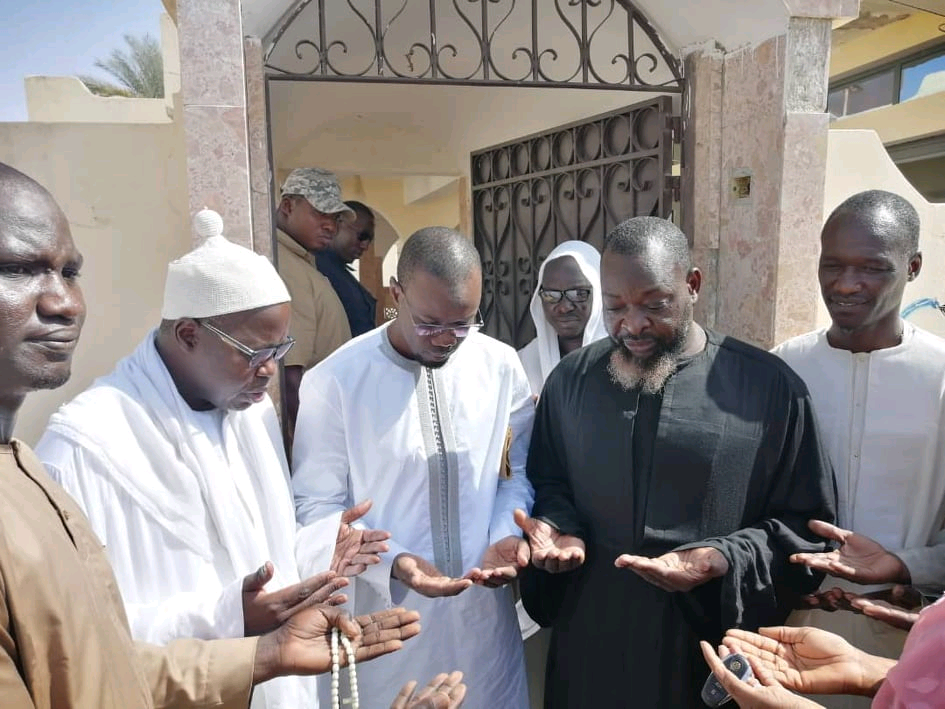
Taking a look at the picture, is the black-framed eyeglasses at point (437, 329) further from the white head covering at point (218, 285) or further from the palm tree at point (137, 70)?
the palm tree at point (137, 70)

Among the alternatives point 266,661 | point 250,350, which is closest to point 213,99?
point 250,350

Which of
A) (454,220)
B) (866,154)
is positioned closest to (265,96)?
(866,154)

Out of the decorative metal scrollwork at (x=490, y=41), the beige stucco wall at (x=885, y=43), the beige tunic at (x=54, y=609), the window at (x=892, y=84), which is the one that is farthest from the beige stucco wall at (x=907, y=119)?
the beige tunic at (x=54, y=609)

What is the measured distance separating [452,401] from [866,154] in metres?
3.29

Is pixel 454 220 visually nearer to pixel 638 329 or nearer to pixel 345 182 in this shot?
pixel 345 182

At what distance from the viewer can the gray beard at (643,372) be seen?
7.27ft

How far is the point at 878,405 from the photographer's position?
7.50 feet

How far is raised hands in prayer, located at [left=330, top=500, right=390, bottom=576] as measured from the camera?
6.81 feet

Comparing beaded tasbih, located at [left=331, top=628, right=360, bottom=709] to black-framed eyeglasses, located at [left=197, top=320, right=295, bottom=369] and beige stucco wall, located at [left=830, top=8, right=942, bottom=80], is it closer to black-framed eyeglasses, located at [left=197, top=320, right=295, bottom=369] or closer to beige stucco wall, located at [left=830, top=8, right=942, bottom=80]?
black-framed eyeglasses, located at [left=197, top=320, right=295, bottom=369]

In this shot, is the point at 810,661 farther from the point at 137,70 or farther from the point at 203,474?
the point at 137,70

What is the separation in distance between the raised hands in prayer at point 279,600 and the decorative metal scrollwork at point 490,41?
104 inches

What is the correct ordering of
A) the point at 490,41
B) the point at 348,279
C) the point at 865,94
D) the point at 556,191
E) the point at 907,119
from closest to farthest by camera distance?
the point at 490,41, the point at 348,279, the point at 556,191, the point at 907,119, the point at 865,94

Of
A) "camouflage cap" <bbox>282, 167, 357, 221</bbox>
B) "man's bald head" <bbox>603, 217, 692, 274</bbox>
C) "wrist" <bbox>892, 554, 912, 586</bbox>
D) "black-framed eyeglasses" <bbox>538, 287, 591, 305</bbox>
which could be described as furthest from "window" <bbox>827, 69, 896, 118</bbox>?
"wrist" <bbox>892, 554, 912, 586</bbox>

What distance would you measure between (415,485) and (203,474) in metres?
0.71
